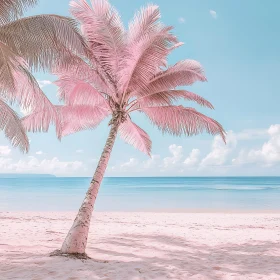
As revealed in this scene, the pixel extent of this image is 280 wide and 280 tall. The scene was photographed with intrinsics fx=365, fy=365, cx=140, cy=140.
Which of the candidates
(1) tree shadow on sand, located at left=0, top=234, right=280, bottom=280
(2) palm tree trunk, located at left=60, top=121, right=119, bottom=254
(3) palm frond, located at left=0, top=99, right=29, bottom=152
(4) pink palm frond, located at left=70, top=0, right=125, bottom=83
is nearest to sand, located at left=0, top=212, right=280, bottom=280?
(1) tree shadow on sand, located at left=0, top=234, right=280, bottom=280

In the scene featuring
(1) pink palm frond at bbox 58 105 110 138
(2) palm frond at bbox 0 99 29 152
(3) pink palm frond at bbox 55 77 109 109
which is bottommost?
(2) palm frond at bbox 0 99 29 152

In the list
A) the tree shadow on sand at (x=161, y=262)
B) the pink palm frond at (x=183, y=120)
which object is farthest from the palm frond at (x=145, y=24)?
the tree shadow on sand at (x=161, y=262)

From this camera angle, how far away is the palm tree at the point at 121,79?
783 cm

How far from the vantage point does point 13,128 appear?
26.3 feet

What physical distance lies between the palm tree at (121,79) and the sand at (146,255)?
34.1 inches

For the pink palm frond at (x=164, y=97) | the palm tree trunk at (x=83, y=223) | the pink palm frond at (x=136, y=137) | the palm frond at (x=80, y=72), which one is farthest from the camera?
the pink palm frond at (x=136, y=137)

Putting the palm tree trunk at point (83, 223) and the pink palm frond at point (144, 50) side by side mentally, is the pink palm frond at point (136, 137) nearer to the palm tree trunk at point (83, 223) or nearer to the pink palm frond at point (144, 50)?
the pink palm frond at point (144, 50)

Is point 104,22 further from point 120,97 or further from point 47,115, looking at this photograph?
point 47,115

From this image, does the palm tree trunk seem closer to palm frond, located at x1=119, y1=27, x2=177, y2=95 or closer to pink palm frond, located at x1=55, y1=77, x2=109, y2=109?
pink palm frond, located at x1=55, y1=77, x2=109, y2=109

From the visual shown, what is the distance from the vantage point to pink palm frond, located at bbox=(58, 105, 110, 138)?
32.9 ft

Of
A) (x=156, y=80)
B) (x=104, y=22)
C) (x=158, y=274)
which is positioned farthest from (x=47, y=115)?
(x=158, y=274)

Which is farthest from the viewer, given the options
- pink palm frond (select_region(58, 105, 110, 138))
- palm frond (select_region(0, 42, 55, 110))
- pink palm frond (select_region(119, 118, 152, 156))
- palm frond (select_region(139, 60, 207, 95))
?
pink palm frond (select_region(119, 118, 152, 156))

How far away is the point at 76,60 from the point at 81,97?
125 cm

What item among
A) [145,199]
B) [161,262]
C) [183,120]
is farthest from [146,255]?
[145,199]
